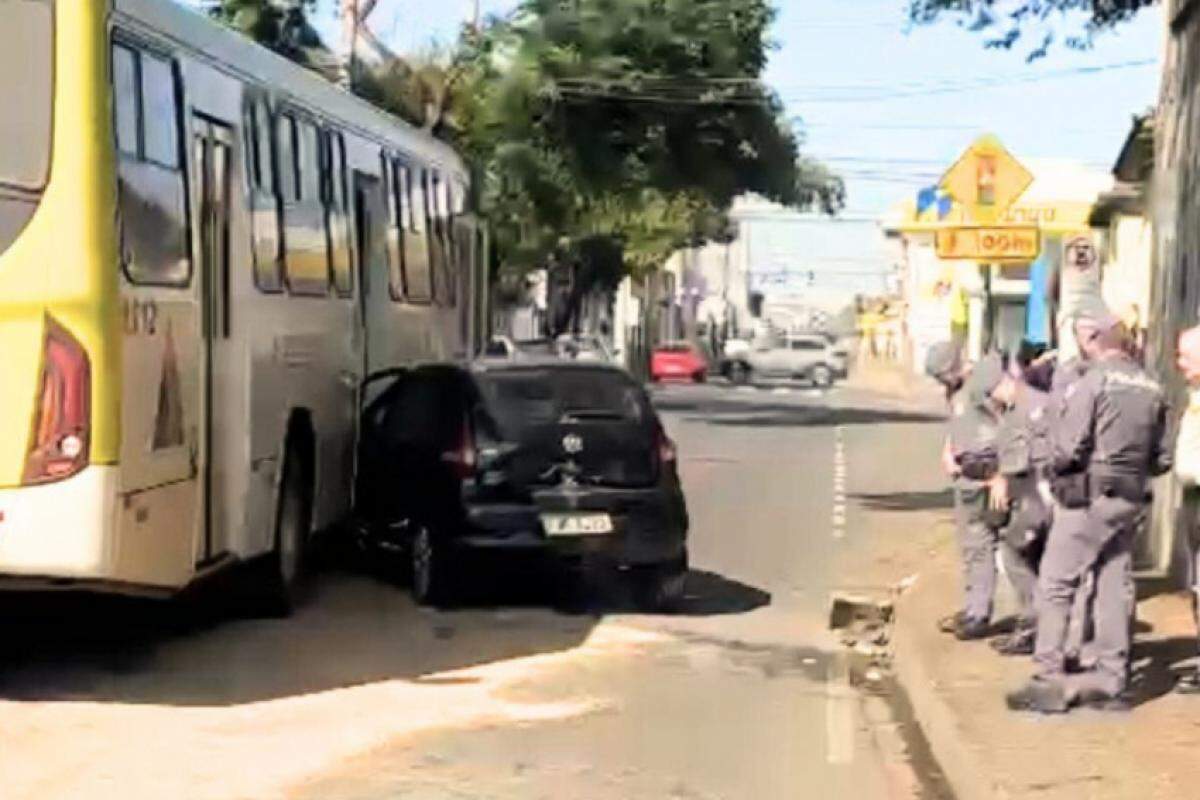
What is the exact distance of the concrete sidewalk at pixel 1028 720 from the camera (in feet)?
31.3

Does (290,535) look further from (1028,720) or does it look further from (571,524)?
(1028,720)

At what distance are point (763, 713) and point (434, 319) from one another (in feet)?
30.3

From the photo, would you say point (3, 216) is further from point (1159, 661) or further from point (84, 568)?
point (1159, 661)

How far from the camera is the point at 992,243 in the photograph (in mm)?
18031

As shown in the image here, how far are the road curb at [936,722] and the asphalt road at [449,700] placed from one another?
0.20 meters

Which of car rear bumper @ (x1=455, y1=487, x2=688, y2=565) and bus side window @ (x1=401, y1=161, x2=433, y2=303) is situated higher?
bus side window @ (x1=401, y1=161, x2=433, y2=303)

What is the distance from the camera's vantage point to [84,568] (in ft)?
34.6

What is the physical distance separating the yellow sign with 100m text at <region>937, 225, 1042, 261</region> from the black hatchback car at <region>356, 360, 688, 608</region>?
3.35m

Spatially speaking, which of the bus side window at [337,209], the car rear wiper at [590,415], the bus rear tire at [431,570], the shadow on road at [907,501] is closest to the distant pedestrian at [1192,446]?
the car rear wiper at [590,415]

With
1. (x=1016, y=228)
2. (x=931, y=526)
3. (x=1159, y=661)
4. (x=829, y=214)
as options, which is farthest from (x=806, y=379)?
(x=1159, y=661)

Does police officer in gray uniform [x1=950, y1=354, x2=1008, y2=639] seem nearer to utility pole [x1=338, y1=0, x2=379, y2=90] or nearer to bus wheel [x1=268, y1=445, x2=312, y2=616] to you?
bus wheel [x1=268, y1=445, x2=312, y2=616]

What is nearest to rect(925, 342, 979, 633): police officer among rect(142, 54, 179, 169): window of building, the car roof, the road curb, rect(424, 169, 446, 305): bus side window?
the road curb

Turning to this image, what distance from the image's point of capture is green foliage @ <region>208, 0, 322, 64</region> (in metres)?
37.5

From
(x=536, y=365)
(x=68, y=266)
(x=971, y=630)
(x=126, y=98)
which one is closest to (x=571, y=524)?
(x=536, y=365)
